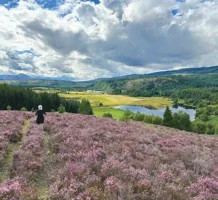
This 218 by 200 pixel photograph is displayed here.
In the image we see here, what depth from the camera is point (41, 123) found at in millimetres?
21984

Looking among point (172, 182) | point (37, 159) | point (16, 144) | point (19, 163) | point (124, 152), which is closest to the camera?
point (172, 182)

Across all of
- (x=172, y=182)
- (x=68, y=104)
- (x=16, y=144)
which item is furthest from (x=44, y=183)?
(x=68, y=104)

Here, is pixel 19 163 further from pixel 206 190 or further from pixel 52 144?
pixel 206 190

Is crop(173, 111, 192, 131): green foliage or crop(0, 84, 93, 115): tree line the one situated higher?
crop(0, 84, 93, 115): tree line

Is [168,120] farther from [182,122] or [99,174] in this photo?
[99,174]

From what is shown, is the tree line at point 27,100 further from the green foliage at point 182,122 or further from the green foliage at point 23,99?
the green foliage at point 182,122

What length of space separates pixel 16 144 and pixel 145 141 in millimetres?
8856

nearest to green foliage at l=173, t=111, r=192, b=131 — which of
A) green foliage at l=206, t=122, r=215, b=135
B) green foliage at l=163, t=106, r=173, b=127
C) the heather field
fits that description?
green foliage at l=163, t=106, r=173, b=127

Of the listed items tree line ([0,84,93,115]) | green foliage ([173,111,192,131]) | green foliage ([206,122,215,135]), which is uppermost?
tree line ([0,84,93,115])

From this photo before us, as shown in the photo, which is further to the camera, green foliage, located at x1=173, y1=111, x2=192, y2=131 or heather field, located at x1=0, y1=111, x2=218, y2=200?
green foliage, located at x1=173, y1=111, x2=192, y2=131

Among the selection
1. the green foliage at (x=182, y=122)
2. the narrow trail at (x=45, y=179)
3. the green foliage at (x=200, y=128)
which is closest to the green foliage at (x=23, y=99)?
the green foliage at (x=182, y=122)

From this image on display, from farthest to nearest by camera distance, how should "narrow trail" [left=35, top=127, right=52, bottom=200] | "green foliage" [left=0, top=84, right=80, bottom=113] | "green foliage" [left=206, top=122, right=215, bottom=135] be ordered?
1. "green foliage" [left=0, top=84, right=80, bottom=113]
2. "green foliage" [left=206, top=122, right=215, bottom=135]
3. "narrow trail" [left=35, top=127, right=52, bottom=200]

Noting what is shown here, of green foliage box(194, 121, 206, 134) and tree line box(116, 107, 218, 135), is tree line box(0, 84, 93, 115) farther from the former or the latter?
green foliage box(194, 121, 206, 134)

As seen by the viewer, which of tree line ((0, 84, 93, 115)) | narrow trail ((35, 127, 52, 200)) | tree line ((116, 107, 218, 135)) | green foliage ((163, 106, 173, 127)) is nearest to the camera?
narrow trail ((35, 127, 52, 200))
